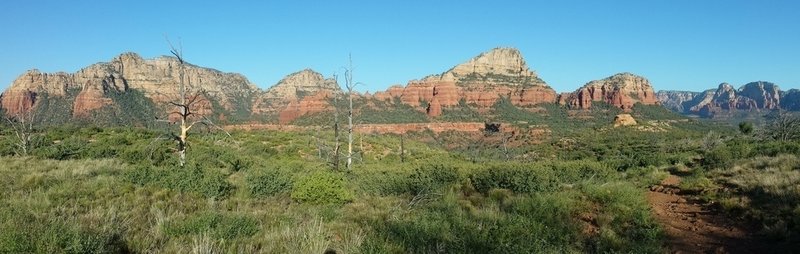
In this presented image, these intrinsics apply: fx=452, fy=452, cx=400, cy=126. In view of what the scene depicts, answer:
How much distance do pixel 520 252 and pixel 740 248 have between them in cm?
444

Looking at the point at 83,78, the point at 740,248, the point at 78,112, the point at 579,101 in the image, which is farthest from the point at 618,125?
the point at 83,78

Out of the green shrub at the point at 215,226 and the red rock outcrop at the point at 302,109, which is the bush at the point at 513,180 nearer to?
the green shrub at the point at 215,226

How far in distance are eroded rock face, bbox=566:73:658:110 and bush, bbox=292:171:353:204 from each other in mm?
145398

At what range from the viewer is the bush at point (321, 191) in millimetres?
10617

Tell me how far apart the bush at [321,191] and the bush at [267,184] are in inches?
42.6

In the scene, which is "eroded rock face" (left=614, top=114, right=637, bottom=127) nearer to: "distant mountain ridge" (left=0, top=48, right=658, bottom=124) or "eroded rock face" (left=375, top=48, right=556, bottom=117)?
"distant mountain ridge" (left=0, top=48, right=658, bottom=124)

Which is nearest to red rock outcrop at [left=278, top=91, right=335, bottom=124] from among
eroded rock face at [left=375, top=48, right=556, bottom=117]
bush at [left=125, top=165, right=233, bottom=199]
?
eroded rock face at [left=375, top=48, right=556, bottom=117]

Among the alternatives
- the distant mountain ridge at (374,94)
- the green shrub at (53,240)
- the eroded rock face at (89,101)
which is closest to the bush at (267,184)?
the green shrub at (53,240)

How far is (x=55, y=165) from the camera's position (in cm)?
1664

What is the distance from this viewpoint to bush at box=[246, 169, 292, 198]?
1166 cm

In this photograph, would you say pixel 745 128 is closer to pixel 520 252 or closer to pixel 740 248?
pixel 740 248

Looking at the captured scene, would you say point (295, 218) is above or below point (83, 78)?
below

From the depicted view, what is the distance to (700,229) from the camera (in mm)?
8797

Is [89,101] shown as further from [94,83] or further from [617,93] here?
[617,93]
